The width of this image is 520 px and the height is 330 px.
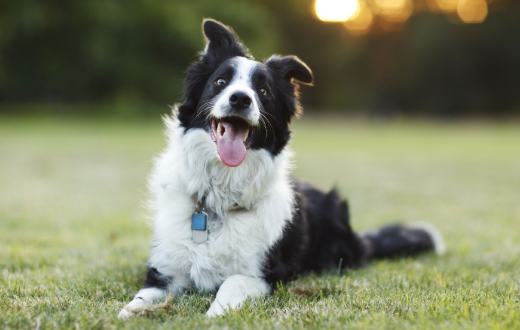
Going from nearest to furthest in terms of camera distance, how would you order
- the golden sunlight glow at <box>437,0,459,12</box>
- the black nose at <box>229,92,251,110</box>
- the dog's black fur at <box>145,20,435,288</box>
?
the black nose at <box>229,92,251,110</box>, the dog's black fur at <box>145,20,435,288</box>, the golden sunlight glow at <box>437,0,459,12</box>

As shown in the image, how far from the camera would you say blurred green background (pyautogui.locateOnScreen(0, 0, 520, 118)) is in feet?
103

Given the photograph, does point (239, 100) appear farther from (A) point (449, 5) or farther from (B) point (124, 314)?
(A) point (449, 5)

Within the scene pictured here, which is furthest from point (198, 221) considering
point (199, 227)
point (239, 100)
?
point (239, 100)

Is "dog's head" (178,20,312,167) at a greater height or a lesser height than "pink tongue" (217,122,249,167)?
greater

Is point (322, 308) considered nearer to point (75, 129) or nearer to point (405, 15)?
point (75, 129)

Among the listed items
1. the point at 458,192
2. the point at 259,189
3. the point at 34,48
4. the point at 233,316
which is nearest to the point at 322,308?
the point at 233,316

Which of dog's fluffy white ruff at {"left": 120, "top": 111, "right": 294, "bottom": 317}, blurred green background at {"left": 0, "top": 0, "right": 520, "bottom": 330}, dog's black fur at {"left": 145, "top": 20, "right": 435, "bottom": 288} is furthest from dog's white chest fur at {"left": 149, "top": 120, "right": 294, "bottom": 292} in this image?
blurred green background at {"left": 0, "top": 0, "right": 520, "bottom": 330}

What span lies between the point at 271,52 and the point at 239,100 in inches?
1379

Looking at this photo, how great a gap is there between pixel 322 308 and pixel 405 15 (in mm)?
55005

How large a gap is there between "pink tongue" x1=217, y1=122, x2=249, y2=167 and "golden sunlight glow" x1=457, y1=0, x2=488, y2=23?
51.9m

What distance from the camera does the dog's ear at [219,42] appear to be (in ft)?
13.7

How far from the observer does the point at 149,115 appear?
33281mm

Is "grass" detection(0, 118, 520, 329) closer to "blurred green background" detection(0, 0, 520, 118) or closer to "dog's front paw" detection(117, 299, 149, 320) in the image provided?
"dog's front paw" detection(117, 299, 149, 320)

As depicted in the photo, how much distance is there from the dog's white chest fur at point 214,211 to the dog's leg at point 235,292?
109 mm
